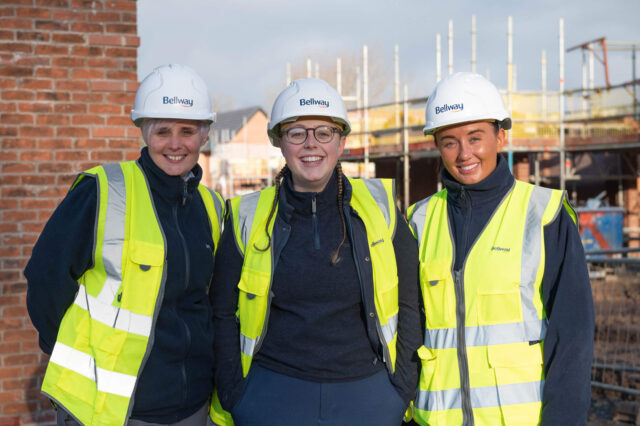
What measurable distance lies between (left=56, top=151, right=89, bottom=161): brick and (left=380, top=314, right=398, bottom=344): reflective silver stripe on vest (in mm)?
2981

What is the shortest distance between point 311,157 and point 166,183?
2.27 ft

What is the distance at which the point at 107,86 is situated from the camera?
457 centimetres

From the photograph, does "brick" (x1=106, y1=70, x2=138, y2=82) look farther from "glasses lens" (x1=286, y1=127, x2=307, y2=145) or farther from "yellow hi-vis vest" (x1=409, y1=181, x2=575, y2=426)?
"yellow hi-vis vest" (x1=409, y1=181, x2=575, y2=426)

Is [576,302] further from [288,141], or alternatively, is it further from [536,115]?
[536,115]

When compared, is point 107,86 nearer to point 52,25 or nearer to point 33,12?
point 52,25

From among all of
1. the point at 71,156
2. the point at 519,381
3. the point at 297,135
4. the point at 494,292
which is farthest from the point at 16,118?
the point at 519,381

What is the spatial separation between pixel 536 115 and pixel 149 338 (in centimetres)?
1855

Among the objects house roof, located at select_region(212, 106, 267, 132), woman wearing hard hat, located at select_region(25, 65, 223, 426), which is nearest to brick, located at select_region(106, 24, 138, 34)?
woman wearing hard hat, located at select_region(25, 65, 223, 426)

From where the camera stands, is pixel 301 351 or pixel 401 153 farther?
pixel 401 153

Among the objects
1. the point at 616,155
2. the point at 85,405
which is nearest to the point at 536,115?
the point at 616,155

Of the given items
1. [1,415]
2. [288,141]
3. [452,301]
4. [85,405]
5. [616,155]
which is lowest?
[1,415]

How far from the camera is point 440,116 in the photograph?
9.20ft

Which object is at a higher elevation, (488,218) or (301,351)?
(488,218)

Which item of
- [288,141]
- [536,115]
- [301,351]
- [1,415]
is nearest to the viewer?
[301,351]
